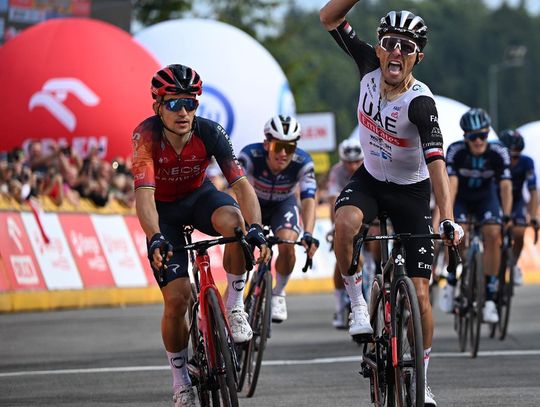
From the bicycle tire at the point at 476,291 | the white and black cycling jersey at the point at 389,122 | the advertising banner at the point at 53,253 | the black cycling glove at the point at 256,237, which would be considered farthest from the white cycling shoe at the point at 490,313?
the advertising banner at the point at 53,253

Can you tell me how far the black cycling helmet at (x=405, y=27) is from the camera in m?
9.14

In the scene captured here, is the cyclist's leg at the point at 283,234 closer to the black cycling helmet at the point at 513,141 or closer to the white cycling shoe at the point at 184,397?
the white cycling shoe at the point at 184,397

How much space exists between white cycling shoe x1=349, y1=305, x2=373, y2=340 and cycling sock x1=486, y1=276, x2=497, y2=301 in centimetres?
572

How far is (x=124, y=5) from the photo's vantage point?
1174 inches

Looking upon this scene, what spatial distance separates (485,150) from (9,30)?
14142 millimetres

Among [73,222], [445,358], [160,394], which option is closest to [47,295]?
[73,222]

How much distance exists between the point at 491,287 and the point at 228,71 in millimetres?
14062

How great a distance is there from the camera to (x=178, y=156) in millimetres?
9234

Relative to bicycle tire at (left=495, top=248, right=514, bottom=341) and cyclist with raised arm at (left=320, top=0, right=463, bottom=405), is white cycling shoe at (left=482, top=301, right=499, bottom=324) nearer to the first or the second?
bicycle tire at (left=495, top=248, right=514, bottom=341)

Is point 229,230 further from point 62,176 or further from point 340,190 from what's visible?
point 62,176

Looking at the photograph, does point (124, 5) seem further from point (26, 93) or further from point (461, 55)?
point (461, 55)

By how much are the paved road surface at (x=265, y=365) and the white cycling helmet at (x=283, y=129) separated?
1934mm

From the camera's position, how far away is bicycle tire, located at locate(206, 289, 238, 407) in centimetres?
826

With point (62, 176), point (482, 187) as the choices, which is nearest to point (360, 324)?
point (482, 187)
